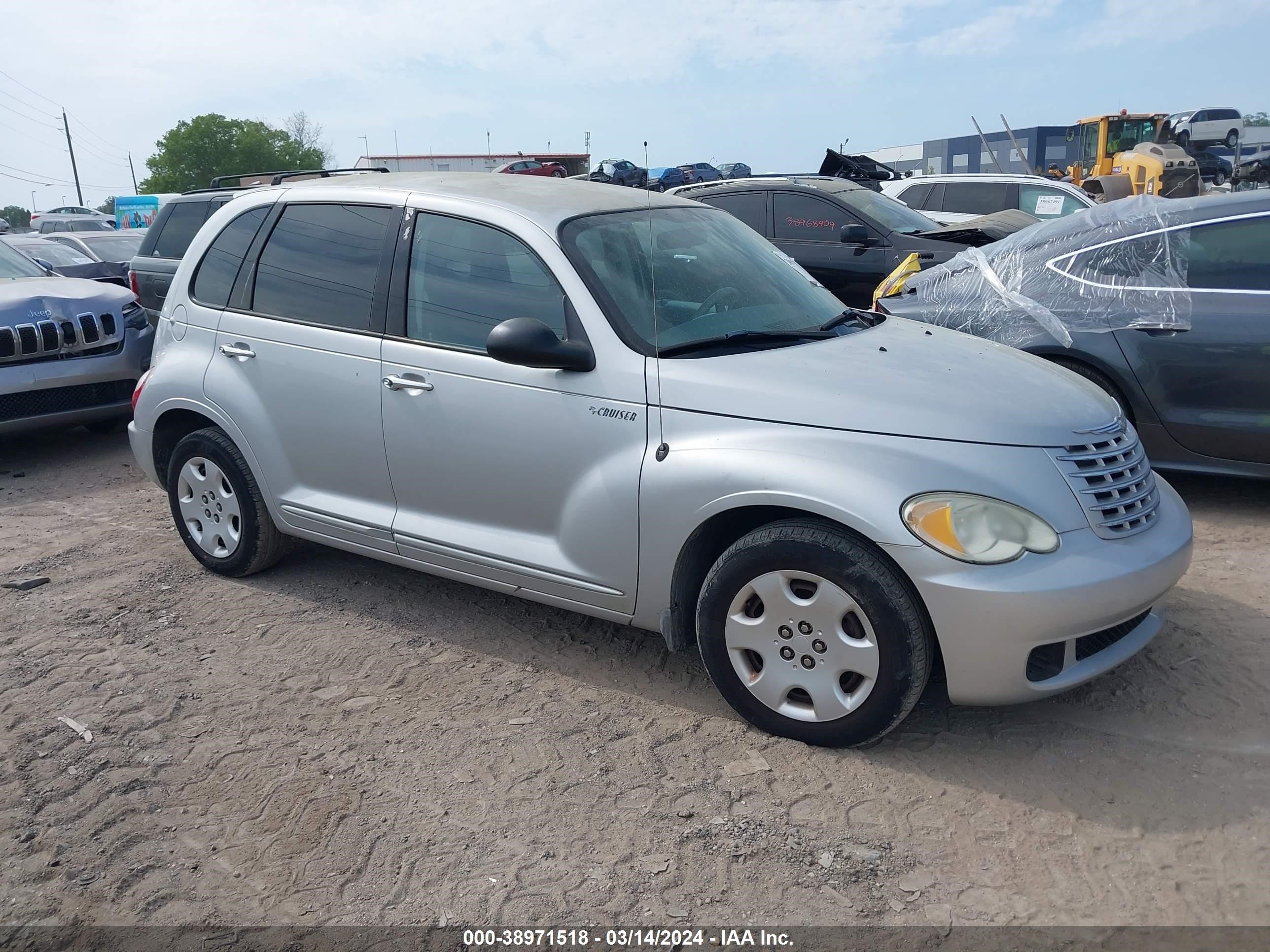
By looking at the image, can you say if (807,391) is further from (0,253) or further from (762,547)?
(0,253)

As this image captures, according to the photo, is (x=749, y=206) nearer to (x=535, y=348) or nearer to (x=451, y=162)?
(x=535, y=348)

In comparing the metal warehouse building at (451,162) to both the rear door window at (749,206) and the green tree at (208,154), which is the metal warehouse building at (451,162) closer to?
the rear door window at (749,206)

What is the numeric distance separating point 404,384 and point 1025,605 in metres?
2.42

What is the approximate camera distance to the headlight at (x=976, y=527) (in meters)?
3.05

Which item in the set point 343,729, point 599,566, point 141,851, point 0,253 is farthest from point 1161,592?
point 0,253

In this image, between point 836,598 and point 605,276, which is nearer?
point 836,598

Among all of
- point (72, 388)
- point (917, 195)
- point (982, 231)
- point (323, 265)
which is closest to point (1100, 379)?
point (982, 231)

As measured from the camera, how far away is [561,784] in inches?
129

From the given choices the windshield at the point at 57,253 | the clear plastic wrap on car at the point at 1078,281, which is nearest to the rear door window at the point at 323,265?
the clear plastic wrap on car at the point at 1078,281

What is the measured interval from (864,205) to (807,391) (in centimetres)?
673

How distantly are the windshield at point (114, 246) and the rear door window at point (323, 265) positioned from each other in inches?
425

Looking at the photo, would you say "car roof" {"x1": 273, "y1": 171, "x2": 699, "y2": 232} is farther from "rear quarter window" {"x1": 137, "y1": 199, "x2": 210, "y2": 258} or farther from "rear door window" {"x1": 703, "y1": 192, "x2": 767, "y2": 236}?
"rear quarter window" {"x1": 137, "y1": 199, "x2": 210, "y2": 258}

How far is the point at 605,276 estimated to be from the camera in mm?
3834

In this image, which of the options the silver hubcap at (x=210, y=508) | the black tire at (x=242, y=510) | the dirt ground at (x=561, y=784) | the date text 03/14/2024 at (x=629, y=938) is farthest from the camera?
the silver hubcap at (x=210, y=508)
